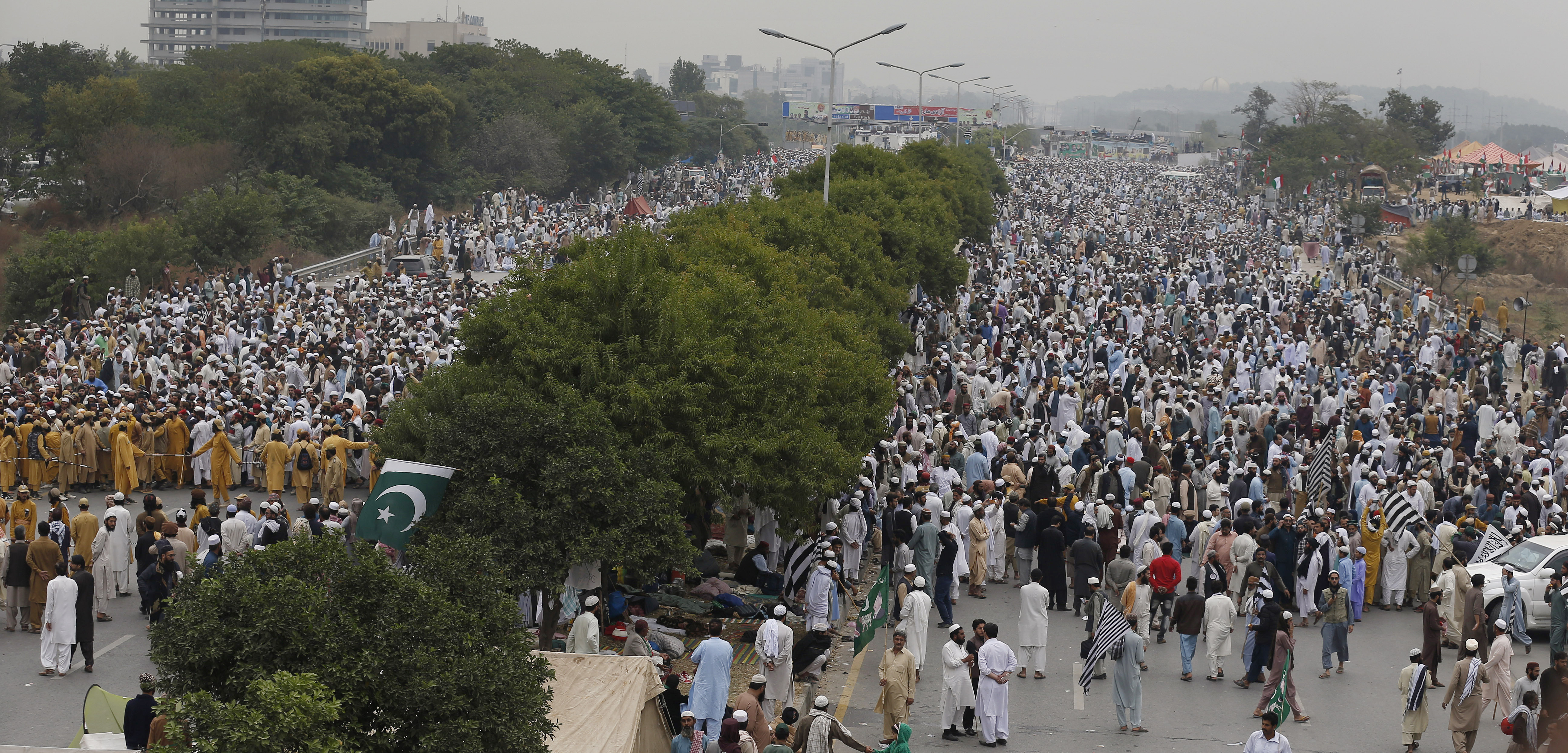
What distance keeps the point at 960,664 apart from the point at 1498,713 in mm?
4384

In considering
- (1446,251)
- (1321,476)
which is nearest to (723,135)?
(1446,251)

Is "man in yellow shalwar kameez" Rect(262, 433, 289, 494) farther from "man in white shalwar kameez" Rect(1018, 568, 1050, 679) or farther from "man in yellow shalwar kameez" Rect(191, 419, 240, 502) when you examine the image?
"man in white shalwar kameez" Rect(1018, 568, 1050, 679)

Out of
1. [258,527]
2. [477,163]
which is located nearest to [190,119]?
[477,163]

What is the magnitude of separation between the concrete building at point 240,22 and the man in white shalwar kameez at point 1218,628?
163 metres

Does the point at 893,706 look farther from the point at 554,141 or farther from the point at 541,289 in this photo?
the point at 554,141

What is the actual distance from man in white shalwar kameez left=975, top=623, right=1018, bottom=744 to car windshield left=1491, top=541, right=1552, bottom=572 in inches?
244

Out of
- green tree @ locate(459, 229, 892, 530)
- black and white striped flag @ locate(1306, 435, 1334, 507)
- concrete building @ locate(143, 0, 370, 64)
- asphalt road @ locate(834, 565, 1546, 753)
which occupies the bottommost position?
asphalt road @ locate(834, 565, 1546, 753)

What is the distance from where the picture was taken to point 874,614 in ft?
44.1

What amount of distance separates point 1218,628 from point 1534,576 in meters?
3.95

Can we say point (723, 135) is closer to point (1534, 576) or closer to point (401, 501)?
point (1534, 576)

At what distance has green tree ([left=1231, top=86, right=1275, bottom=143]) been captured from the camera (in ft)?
371

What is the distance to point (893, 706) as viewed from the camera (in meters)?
11.4

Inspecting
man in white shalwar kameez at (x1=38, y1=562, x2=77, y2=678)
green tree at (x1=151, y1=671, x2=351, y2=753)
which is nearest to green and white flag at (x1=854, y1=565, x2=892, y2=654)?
man in white shalwar kameez at (x1=38, y1=562, x2=77, y2=678)

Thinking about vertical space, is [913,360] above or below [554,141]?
below
